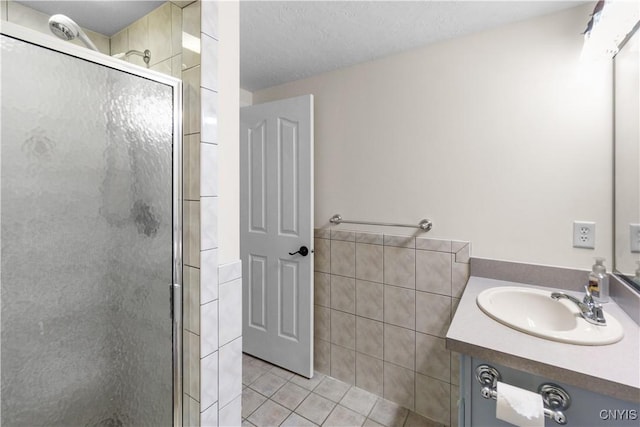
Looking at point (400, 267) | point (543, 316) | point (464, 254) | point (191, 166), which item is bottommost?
point (543, 316)

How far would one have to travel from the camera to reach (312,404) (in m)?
1.76

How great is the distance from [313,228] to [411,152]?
2.61 ft

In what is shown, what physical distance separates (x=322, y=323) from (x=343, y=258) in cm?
52

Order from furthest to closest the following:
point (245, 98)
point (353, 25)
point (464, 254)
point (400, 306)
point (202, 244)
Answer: point (245, 98)
point (400, 306)
point (464, 254)
point (353, 25)
point (202, 244)

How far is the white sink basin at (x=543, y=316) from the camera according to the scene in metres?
0.90

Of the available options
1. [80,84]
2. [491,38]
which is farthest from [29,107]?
[491,38]

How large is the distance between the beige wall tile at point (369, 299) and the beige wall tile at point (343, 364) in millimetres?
303

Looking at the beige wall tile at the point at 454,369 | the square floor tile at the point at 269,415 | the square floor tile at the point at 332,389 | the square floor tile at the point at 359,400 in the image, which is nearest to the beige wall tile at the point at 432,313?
the beige wall tile at the point at 454,369

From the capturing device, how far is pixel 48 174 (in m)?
0.82

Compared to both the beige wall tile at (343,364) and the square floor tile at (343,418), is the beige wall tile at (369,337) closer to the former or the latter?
the beige wall tile at (343,364)

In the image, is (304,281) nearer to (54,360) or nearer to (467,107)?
(54,360)

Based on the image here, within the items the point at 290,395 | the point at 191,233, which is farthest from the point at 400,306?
the point at 191,233

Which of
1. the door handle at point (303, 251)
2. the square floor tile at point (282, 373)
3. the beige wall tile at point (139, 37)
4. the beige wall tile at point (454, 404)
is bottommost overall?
the square floor tile at point (282, 373)

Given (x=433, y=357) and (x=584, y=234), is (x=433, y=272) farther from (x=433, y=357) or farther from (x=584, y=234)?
(x=584, y=234)
